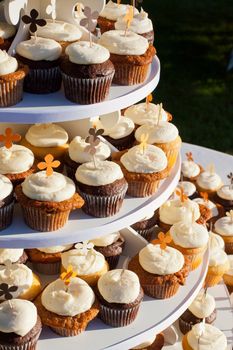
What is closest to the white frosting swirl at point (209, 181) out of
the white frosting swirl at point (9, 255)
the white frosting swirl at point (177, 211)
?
the white frosting swirl at point (177, 211)

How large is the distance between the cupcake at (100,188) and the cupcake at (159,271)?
1.40ft

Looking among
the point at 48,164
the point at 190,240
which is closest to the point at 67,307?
the point at 48,164

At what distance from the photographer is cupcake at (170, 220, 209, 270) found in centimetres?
502

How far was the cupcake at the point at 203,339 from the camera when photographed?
511 centimetres

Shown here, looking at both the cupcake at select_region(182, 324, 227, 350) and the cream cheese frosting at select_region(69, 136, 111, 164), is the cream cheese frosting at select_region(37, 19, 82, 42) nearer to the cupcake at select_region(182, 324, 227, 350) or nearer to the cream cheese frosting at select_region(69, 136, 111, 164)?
the cream cheese frosting at select_region(69, 136, 111, 164)

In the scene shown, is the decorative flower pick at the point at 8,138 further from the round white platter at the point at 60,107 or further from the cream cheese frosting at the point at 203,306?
the cream cheese frosting at the point at 203,306

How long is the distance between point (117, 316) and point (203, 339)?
0.91 meters

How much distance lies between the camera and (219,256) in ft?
18.7

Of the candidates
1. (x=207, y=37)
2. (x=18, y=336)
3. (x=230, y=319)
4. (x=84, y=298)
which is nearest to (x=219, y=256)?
(x=230, y=319)

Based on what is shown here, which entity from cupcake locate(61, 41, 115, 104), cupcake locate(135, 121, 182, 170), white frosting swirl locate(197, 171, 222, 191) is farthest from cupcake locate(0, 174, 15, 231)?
white frosting swirl locate(197, 171, 222, 191)

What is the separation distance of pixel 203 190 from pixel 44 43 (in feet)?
8.85

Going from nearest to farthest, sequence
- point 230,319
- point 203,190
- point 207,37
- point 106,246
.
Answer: point 106,246 → point 230,319 → point 203,190 → point 207,37

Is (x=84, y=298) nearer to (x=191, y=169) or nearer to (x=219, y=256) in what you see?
(x=219, y=256)

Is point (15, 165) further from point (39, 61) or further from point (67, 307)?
point (67, 307)
